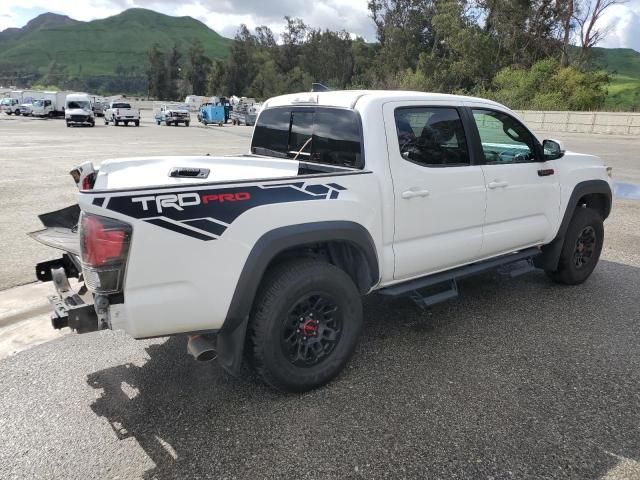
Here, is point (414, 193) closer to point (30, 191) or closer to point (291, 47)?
point (30, 191)

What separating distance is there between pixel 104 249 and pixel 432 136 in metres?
2.45

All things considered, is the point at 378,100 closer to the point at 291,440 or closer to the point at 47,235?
the point at 291,440

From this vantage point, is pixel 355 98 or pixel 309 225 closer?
pixel 309 225

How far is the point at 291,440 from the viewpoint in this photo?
2.78 metres

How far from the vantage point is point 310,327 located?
3.20 m

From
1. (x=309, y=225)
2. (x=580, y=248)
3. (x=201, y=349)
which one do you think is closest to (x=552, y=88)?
(x=580, y=248)

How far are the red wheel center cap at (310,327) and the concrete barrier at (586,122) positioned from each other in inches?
1296

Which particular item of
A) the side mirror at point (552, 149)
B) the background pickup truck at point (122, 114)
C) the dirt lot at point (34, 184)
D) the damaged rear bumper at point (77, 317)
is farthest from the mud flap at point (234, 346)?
the background pickup truck at point (122, 114)

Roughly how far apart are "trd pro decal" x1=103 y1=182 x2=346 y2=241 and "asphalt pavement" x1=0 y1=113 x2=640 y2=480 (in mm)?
1154

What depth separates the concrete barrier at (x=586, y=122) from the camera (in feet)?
98.8

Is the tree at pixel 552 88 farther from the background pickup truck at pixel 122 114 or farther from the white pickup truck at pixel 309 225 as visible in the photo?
the white pickup truck at pixel 309 225

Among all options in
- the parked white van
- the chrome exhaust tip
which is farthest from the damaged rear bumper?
the parked white van

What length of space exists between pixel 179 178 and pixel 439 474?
7.27ft

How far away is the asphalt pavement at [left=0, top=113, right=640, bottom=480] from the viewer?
260cm
